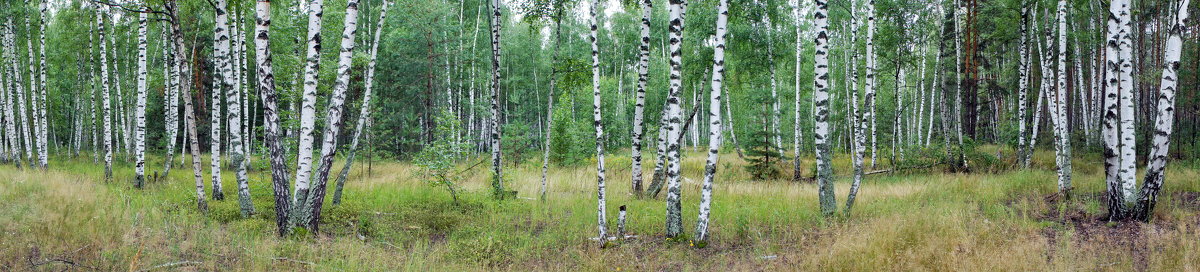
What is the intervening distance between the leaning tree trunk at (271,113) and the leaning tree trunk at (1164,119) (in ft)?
33.3

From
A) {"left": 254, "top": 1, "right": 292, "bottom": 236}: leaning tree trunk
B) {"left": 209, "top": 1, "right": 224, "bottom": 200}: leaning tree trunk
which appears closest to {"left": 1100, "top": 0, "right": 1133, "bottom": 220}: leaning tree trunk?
{"left": 254, "top": 1, "right": 292, "bottom": 236}: leaning tree trunk

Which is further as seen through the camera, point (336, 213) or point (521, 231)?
point (336, 213)

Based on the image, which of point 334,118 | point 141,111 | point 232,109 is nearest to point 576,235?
point 334,118

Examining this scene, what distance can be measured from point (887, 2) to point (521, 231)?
12540mm

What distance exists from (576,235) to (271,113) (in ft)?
12.9

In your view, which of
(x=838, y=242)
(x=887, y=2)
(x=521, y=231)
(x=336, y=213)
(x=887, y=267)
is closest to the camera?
(x=887, y=267)

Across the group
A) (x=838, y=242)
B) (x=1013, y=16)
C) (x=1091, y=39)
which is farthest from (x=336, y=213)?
(x=1091, y=39)

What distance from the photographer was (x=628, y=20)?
97.9 feet

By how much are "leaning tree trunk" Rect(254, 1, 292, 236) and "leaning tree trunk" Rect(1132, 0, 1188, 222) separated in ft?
33.3

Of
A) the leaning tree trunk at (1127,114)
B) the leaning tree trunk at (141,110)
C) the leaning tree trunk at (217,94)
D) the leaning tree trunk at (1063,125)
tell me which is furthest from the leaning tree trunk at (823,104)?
the leaning tree trunk at (141,110)

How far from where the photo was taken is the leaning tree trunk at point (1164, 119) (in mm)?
6695

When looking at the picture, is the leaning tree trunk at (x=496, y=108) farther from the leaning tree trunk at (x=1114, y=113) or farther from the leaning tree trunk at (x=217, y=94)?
the leaning tree trunk at (x=1114, y=113)

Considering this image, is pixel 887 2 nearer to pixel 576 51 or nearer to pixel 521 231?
pixel 521 231

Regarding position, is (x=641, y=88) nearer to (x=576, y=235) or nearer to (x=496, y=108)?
(x=496, y=108)
